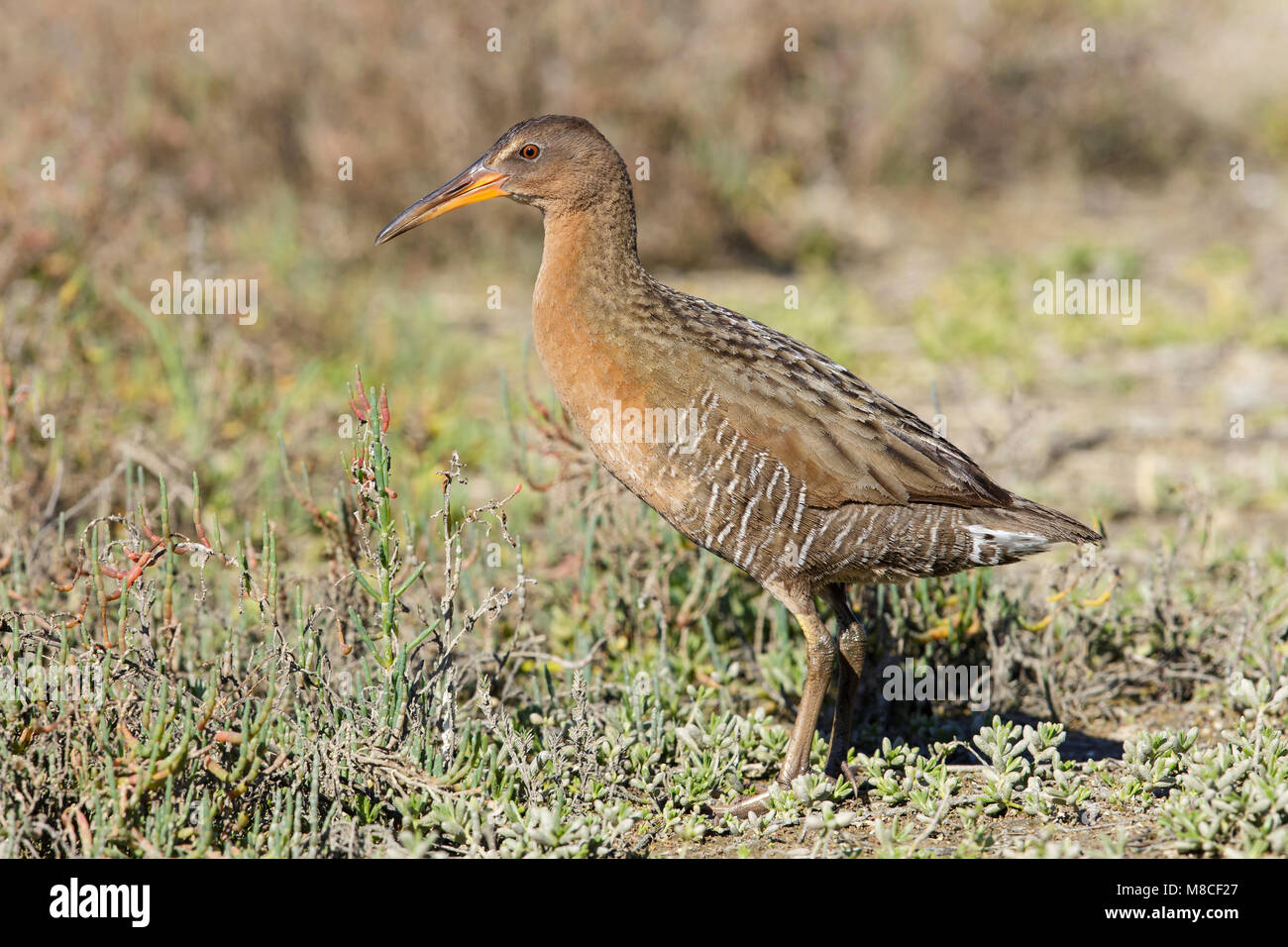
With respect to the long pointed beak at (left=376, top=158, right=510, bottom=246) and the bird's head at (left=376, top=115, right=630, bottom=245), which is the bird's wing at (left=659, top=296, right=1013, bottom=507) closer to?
the bird's head at (left=376, top=115, right=630, bottom=245)

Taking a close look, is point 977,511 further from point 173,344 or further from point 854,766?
point 173,344

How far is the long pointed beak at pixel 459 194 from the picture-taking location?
3957 millimetres

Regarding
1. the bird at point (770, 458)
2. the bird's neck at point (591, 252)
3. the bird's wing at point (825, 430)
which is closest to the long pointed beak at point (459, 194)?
the bird's neck at point (591, 252)

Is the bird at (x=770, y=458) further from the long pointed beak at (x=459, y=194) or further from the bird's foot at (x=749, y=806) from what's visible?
the long pointed beak at (x=459, y=194)

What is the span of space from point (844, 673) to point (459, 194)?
1.74 metres

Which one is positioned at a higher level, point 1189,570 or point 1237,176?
point 1237,176

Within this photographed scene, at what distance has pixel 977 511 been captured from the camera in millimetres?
3559

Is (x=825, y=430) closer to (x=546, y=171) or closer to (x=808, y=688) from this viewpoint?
(x=808, y=688)

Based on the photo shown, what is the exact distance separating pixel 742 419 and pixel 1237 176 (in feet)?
23.9

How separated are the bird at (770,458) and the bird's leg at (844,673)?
0.4 inches

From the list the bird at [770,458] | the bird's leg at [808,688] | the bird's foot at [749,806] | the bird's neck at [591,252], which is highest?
the bird's neck at [591,252]

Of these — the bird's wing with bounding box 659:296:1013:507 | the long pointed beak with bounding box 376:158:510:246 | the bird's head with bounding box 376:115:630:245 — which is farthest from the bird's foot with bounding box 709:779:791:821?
the long pointed beak with bounding box 376:158:510:246

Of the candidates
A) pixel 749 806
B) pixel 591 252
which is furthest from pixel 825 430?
pixel 749 806
